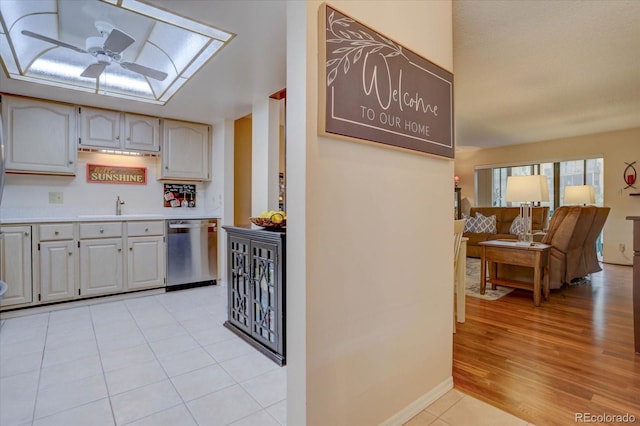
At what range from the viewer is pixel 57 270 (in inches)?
126

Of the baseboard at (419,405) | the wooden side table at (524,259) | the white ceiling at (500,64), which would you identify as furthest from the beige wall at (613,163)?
the baseboard at (419,405)

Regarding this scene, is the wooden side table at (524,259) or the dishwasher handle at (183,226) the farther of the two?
the dishwasher handle at (183,226)

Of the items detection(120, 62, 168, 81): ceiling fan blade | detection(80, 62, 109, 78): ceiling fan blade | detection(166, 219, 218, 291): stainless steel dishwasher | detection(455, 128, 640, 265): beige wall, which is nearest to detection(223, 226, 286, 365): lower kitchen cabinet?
detection(120, 62, 168, 81): ceiling fan blade

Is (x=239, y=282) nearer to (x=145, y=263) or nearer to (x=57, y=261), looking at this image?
(x=145, y=263)

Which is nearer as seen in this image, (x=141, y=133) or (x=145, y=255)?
(x=145, y=255)

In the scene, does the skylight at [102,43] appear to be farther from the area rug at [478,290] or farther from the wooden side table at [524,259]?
the area rug at [478,290]

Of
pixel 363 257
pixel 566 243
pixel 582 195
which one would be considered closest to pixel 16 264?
pixel 363 257

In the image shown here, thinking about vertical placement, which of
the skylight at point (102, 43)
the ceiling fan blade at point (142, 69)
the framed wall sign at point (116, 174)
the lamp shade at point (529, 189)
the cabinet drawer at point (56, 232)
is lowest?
the cabinet drawer at point (56, 232)

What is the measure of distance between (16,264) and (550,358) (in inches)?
175

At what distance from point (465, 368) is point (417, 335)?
2.18 feet

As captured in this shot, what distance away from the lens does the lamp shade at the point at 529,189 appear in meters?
3.35

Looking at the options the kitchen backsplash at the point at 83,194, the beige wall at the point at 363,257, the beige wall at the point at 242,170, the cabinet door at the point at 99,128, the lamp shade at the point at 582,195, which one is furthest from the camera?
the lamp shade at the point at 582,195

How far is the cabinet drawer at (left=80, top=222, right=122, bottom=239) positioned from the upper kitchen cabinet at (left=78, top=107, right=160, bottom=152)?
35.5 inches

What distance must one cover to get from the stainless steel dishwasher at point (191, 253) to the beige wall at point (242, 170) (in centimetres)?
51
